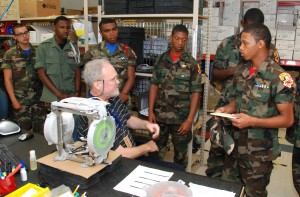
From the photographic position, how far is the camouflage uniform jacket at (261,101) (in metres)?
1.77

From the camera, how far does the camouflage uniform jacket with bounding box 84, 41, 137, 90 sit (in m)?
2.95

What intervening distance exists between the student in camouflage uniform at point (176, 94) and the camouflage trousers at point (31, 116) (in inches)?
62.1

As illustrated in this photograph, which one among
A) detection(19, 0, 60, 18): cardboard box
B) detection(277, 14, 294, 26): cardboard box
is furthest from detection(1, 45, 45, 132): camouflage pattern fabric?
detection(277, 14, 294, 26): cardboard box

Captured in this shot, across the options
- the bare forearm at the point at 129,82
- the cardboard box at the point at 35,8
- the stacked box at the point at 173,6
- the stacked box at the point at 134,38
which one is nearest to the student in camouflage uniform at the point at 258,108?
the stacked box at the point at 173,6

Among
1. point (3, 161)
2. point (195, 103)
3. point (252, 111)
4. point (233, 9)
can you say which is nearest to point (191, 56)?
point (195, 103)

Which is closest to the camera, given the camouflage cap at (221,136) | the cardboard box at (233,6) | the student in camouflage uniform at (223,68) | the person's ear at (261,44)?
the person's ear at (261,44)

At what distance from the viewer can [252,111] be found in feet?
6.12

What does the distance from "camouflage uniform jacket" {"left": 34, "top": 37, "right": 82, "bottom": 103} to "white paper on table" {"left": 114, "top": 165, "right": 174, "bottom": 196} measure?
2190mm

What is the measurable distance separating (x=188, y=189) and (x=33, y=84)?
2.92 m

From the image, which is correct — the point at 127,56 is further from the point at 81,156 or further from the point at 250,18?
the point at 81,156

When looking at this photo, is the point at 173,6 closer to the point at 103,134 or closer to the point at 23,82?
the point at 103,134

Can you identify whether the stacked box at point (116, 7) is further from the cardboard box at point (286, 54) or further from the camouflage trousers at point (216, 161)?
the cardboard box at point (286, 54)


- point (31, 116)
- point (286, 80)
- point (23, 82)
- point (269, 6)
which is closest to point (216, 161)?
point (286, 80)

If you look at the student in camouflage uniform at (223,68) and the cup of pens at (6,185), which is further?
the student in camouflage uniform at (223,68)
